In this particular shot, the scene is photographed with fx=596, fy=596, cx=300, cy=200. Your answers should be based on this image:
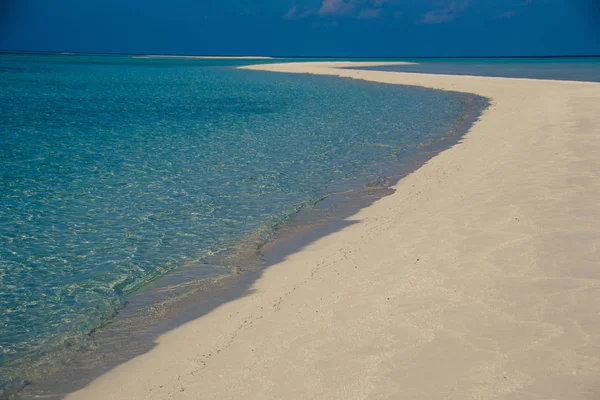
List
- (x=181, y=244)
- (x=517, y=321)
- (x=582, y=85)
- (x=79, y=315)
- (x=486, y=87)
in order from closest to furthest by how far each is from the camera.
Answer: (x=517, y=321) < (x=79, y=315) < (x=181, y=244) < (x=582, y=85) < (x=486, y=87)

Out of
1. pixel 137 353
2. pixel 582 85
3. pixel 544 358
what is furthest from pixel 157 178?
pixel 582 85

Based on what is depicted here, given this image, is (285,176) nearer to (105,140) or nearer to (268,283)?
(268,283)

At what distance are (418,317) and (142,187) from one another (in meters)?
9.74

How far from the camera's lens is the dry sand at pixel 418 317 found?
5117 millimetres

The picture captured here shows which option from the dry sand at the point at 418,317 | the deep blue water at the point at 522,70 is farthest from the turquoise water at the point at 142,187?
the deep blue water at the point at 522,70

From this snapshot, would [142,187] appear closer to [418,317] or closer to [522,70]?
[418,317]

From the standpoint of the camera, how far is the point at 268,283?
8227 mm

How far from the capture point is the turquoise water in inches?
314

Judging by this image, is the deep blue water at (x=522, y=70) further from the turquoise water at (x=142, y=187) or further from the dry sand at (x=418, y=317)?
the dry sand at (x=418, y=317)

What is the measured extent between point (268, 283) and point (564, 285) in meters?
3.75

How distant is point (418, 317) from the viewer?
635 cm

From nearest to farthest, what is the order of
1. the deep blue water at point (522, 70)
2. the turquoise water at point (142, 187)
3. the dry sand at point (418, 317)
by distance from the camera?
1. the dry sand at point (418, 317)
2. the turquoise water at point (142, 187)
3. the deep blue water at point (522, 70)

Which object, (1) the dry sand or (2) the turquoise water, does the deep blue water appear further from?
(1) the dry sand

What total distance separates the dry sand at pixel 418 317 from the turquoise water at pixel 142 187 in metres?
1.63
